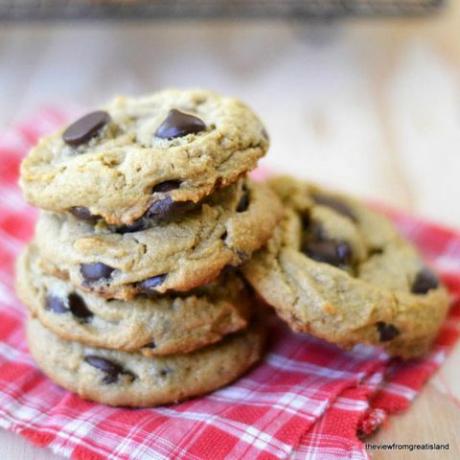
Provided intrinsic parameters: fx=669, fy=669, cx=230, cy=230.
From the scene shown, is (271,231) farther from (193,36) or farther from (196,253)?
(193,36)

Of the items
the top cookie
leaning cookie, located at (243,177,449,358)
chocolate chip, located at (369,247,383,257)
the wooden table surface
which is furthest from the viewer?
the wooden table surface

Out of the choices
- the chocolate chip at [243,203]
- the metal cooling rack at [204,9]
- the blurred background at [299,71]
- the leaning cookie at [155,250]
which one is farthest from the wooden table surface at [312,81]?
the leaning cookie at [155,250]

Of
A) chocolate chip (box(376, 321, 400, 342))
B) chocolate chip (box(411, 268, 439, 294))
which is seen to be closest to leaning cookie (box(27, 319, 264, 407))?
chocolate chip (box(376, 321, 400, 342))

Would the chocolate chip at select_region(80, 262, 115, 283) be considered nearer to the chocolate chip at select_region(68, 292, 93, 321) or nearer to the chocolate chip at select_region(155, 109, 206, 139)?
the chocolate chip at select_region(68, 292, 93, 321)

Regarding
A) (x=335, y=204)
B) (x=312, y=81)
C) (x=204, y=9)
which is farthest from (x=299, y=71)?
(x=335, y=204)

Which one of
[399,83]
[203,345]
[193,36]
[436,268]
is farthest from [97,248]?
[193,36]

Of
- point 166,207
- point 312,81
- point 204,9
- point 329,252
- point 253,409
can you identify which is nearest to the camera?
point 166,207

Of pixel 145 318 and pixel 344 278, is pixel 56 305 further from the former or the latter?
pixel 344 278
